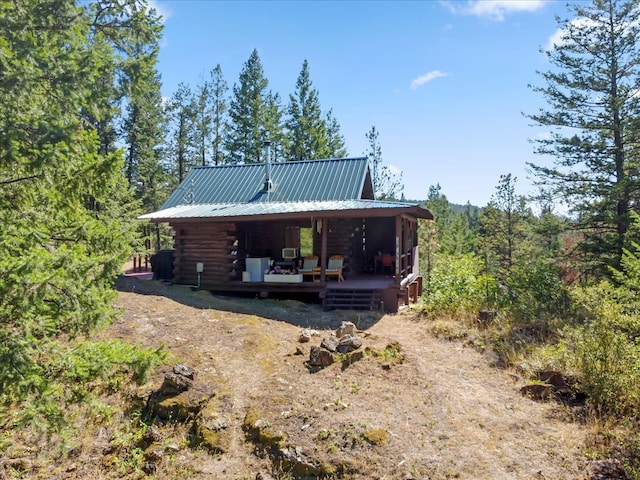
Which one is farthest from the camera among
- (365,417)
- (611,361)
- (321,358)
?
(321,358)

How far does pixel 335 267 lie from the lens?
46.0 feet

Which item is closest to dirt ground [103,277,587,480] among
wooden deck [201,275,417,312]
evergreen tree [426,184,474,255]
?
wooden deck [201,275,417,312]

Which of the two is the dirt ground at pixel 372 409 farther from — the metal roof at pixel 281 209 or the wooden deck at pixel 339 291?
the metal roof at pixel 281 209

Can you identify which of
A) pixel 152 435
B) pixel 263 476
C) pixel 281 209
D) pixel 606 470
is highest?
pixel 281 209

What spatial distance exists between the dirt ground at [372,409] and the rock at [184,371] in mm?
165

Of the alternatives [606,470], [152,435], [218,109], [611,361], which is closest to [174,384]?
[152,435]

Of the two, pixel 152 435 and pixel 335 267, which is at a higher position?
pixel 335 267

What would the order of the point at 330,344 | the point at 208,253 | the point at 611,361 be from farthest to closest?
1. the point at 208,253
2. the point at 330,344
3. the point at 611,361

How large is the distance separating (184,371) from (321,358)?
2356 millimetres

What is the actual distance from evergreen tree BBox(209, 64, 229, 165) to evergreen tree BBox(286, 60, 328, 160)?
573 cm

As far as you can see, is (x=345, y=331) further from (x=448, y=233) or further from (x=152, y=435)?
(x=448, y=233)

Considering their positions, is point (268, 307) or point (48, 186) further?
point (268, 307)

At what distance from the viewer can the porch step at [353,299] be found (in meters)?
12.2

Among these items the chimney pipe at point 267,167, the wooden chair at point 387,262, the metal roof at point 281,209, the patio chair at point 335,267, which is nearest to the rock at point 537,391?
the metal roof at point 281,209
